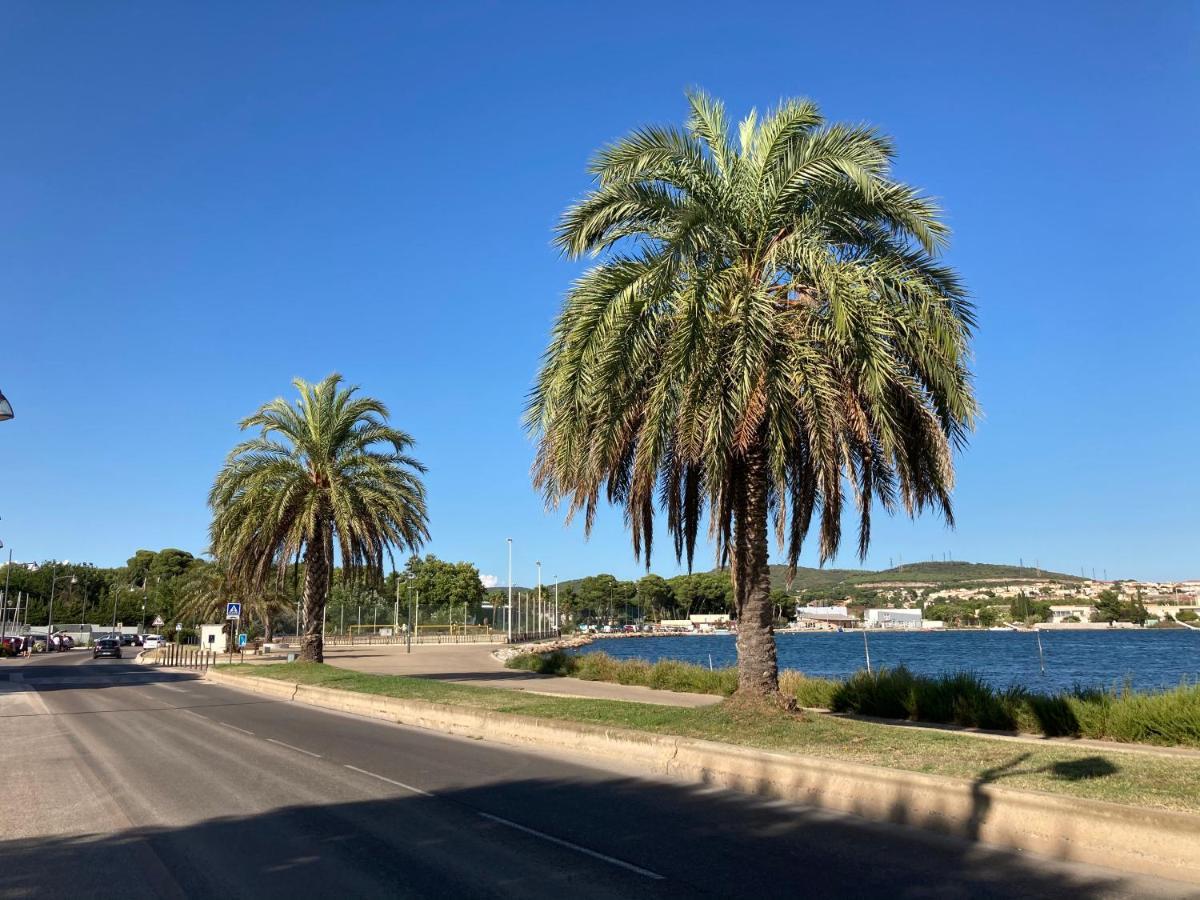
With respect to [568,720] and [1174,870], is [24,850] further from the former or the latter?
[1174,870]

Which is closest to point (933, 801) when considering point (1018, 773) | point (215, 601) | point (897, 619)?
point (1018, 773)

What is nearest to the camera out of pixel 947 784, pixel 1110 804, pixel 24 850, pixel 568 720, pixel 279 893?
pixel 279 893

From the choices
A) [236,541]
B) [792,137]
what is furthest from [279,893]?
[236,541]

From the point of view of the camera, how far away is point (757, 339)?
480 inches

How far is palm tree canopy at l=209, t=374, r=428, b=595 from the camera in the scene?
92.1 ft

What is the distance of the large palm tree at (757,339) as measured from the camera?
12172 millimetres

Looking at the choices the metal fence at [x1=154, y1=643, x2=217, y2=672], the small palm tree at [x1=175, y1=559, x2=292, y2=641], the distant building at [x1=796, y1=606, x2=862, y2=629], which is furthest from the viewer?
the distant building at [x1=796, y1=606, x2=862, y2=629]

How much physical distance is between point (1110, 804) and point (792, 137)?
9.75m

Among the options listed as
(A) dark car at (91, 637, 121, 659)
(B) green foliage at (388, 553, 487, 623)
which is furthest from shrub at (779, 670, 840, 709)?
(B) green foliage at (388, 553, 487, 623)

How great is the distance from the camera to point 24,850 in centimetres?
746

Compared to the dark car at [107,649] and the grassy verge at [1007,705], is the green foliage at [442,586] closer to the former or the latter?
the dark car at [107,649]

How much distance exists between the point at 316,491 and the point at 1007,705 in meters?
21.3

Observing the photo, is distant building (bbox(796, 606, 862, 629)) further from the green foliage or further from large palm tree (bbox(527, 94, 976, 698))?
large palm tree (bbox(527, 94, 976, 698))

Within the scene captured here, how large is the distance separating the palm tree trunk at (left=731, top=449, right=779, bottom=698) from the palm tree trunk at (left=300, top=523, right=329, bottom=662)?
1871 cm
